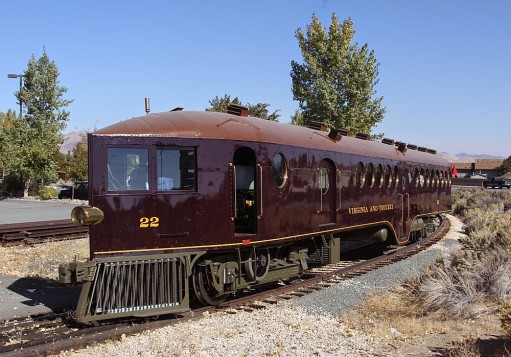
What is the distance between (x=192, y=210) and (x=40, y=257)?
26.0 feet

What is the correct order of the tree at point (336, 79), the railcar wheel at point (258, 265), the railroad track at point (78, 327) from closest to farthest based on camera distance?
the railroad track at point (78, 327)
the railcar wheel at point (258, 265)
the tree at point (336, 79)

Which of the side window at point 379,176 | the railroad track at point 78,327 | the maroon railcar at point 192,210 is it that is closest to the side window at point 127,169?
the maroon railcar at point 192,210

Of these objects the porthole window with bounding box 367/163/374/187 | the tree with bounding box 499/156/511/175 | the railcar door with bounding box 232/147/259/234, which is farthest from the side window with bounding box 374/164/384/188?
the tree with bounding box 499/156/511/175

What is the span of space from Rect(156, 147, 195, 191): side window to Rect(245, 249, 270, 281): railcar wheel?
1807 millimetres

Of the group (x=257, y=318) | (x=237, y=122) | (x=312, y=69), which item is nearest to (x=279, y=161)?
(x=237, y=122)

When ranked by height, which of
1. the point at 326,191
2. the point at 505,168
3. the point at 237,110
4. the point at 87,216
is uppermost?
the point at 237,110

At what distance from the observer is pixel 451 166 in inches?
831

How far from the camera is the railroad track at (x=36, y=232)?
1547cm

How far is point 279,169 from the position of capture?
8922mm

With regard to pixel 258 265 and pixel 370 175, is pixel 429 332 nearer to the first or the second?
pixel 258 265

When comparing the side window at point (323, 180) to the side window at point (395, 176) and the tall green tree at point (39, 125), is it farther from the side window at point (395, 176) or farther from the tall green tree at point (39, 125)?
the tall green tree at point (39, 125)

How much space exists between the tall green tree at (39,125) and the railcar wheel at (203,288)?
32.1 metres

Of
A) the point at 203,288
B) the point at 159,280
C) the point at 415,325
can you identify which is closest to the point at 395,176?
the point at 415,325

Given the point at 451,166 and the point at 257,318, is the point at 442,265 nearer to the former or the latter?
the point at 257,318
